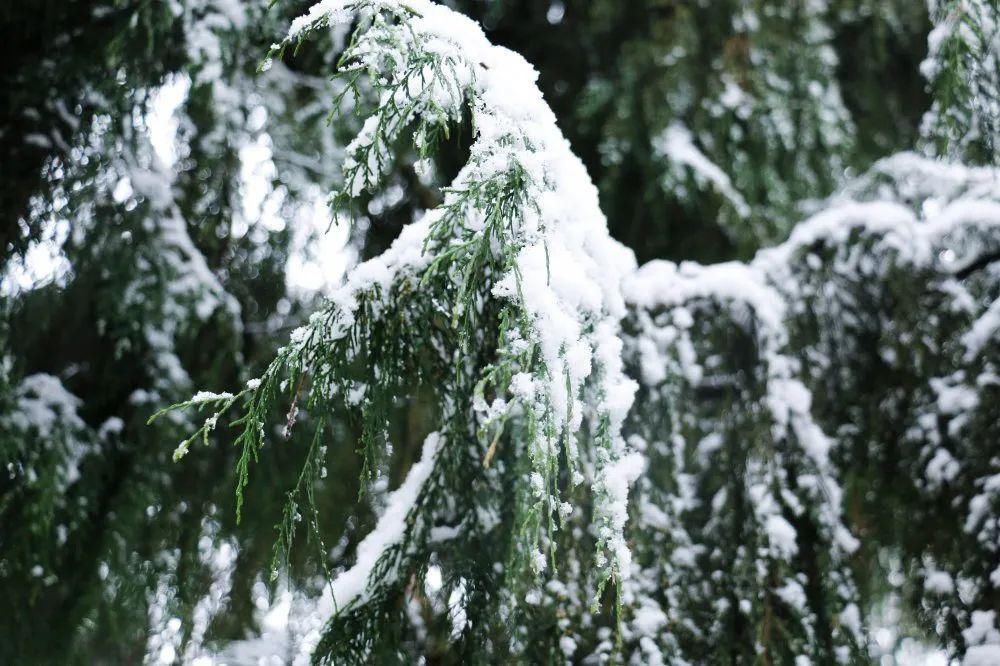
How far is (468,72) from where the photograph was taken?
117 centimetres

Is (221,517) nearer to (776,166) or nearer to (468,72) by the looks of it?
(468,72)

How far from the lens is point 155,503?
6.61 ft

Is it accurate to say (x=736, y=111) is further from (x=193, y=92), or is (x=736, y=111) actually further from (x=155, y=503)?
(x=155, y=503)

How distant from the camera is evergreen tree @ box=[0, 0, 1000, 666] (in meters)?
1.16

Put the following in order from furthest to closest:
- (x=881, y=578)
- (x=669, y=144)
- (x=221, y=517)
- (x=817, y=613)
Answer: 1. (x=669, y=144)
2. (x=221, y=517)
3. (x=881, y=578)
4. (x=817, y=613)

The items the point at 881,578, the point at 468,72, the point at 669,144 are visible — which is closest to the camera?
the point at 468,72

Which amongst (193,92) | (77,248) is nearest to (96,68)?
(193,92)

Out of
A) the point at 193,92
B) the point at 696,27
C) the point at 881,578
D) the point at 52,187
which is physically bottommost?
the point at 881,578

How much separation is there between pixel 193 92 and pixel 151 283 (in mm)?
473

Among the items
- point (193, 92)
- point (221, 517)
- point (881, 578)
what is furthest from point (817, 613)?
point (193, 92)

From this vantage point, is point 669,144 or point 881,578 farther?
point 669,144

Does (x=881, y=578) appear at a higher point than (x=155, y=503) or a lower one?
lower

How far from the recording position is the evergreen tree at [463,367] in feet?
3.81

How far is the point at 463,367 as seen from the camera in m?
1.35
